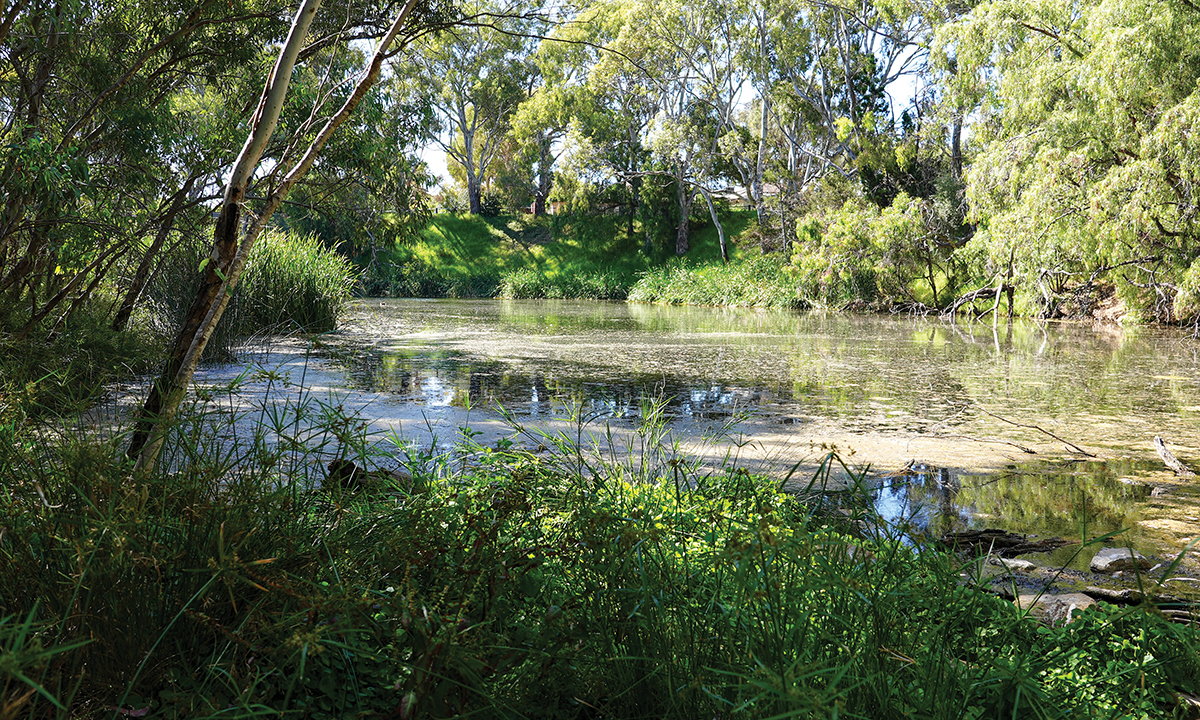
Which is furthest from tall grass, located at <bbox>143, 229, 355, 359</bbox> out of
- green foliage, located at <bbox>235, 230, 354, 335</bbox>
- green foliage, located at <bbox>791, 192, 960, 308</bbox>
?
green foliage, located at <bbox>791, 192, 960, 308</bbox>

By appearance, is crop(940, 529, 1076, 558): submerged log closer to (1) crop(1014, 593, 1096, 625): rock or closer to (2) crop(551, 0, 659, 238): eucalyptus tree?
(1) crop(1014, 593, 1096, 625): rock

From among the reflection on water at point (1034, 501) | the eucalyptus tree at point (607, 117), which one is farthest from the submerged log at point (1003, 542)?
the eucalyptus tree at point (607, 117)

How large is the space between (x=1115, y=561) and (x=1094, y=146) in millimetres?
10064

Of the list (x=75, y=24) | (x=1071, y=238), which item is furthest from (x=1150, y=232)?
(x=75, y=24)

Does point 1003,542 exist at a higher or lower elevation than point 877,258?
lower

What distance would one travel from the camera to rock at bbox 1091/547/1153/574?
2.49 m

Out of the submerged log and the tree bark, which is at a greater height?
the tree bark

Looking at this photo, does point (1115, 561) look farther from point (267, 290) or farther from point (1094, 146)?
point (1094, 146)

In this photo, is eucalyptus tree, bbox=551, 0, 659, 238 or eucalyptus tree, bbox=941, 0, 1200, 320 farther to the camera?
eucalyptus tree, bbox=551, 0, 659, 238

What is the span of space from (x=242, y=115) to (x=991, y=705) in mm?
5022

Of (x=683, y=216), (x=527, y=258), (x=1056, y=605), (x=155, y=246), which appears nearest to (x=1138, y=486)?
(x=1056, y=605)

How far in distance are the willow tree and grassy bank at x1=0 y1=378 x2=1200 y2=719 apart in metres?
0.24

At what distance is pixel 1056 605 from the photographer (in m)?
2.10

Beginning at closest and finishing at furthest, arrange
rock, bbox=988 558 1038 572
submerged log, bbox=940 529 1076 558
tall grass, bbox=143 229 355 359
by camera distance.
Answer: rock, bbox=988 558 1038 572, submerged log, bbox=940 529 1076 558, tall grass, bbox=143 229 355 359
